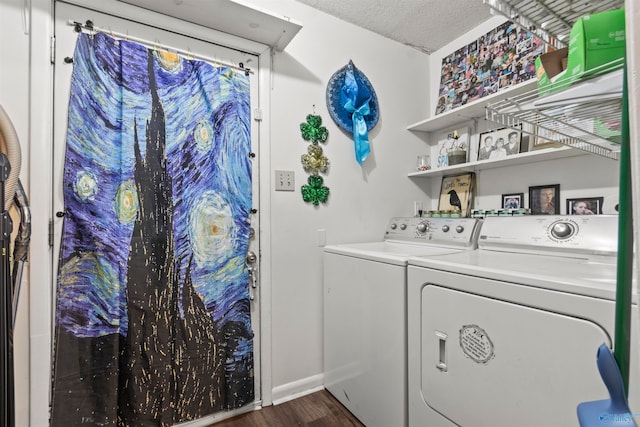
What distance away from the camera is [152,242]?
1.49 metres

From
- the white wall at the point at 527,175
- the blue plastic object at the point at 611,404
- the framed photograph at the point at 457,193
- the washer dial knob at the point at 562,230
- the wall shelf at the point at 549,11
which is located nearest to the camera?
the blue plastic object at the point at 611,404

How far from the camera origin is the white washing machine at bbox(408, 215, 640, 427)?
0.85m

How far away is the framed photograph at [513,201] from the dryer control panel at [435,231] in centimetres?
45

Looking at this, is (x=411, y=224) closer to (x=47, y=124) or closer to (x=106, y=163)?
(x=106, y=163)

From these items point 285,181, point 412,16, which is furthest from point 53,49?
point 412,16

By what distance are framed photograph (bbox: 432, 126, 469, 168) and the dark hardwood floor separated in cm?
180

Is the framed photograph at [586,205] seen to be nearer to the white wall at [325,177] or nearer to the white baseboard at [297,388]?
the white wall at [325,177]

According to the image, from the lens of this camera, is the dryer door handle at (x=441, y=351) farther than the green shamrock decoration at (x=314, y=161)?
No

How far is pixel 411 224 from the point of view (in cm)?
205

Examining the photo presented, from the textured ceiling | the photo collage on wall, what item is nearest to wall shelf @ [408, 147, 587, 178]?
the photo collage on wall

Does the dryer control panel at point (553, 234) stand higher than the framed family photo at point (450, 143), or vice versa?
the framed family photo at point (450, 143)

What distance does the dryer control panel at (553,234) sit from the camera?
1174mm

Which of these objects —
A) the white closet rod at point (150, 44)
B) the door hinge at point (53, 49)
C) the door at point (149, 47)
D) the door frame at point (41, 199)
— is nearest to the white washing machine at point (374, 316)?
the door at point (149, 47)

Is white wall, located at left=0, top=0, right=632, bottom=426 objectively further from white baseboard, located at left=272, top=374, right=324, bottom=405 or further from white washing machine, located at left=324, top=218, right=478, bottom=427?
white washing machine, located at left=324, top=218, right=478, bottom=427
